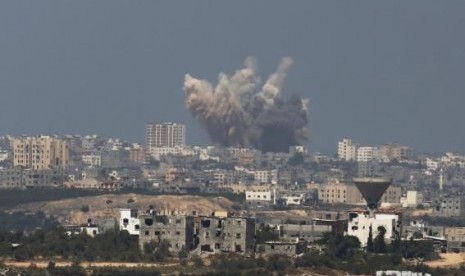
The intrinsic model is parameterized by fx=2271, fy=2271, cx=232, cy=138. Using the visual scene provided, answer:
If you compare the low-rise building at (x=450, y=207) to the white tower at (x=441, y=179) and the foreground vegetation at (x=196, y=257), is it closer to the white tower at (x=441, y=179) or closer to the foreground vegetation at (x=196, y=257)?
the white tower at (x=441, y=179)

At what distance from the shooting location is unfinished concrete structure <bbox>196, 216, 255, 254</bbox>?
8006 centimetres

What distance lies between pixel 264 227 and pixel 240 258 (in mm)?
12737

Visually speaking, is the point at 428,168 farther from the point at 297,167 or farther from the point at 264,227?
the point at 264,227

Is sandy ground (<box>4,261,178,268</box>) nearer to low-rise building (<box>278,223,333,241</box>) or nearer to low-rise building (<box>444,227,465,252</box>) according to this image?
low-rise building (<box>278,223,333,241</box>)

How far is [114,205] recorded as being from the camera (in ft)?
415

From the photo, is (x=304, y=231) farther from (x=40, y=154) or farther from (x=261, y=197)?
(x=40, y=154)

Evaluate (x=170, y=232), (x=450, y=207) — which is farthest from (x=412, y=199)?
(x=170, y=232)

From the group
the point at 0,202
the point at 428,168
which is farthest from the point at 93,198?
the point at 428,168

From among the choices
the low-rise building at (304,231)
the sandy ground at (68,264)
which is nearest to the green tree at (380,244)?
the low-rise building at (304,231)

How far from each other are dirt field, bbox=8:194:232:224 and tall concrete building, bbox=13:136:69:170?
3128 centimetres

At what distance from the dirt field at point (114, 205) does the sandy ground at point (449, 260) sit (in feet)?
123

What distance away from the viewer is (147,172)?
174 metres

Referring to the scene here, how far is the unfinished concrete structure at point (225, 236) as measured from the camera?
8006 centimetres

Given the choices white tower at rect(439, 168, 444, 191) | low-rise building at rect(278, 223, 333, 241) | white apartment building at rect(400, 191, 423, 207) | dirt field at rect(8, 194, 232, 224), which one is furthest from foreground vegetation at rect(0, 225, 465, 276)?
white tower at rect(439, 168, 444, 191)
